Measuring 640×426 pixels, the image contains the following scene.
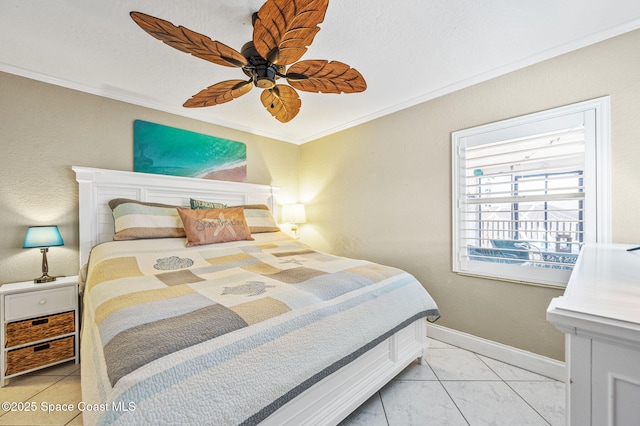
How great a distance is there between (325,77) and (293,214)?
2.25 meters

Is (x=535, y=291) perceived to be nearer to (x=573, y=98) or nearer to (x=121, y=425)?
(x=573, y=98)

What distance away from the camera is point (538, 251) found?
6.07 ft

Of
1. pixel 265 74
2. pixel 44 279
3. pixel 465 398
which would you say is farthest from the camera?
pixel 44 279

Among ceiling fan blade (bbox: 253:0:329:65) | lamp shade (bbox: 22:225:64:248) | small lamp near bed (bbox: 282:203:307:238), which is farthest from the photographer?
small lamp near bed (bbox: 282:203:307:238)

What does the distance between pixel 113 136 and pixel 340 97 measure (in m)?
2.23

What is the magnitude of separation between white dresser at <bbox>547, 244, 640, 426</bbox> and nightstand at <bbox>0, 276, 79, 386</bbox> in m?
2.84

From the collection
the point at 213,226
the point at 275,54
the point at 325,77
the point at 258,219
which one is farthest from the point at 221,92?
the point at 258,219

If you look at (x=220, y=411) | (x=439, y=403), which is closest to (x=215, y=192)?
(x=220, y=411)

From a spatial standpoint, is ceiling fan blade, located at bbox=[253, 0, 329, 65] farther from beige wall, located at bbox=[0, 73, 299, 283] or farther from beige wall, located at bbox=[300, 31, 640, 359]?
beige wall, located at bbox=[0, 73, 299, 283]

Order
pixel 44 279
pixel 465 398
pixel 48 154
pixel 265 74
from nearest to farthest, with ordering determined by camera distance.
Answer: pixel 265 74, pixel 465 398, pixel 44 279, pixel 48 154

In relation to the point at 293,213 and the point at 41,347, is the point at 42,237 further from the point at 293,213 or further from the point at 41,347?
the point at 293,213

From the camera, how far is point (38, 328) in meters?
1.85

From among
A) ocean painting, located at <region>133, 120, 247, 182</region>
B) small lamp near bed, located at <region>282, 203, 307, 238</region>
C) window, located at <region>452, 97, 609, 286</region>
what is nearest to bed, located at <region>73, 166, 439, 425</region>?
ocean painting, located at <region>133, 120, 247, 182</region>

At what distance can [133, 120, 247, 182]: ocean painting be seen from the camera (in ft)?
8.50
